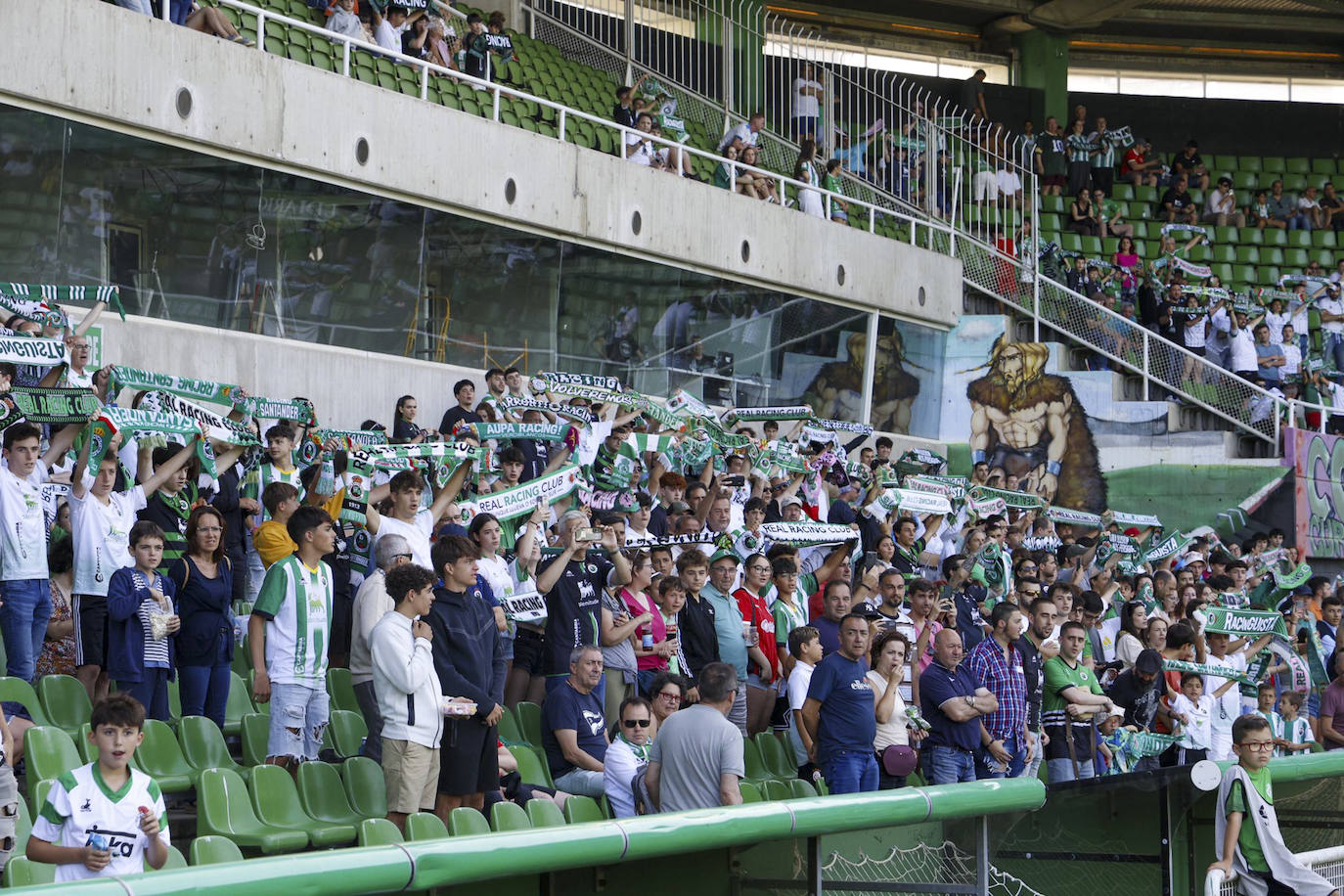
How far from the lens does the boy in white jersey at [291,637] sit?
303 inches

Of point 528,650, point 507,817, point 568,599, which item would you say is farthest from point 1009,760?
point 507,817

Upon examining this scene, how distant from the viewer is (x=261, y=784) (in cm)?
711

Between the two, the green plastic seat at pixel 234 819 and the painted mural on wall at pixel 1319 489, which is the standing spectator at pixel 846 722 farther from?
the painted mural on wall at pixel 1319 489

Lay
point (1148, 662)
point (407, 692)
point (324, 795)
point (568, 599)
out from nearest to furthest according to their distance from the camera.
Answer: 1. point (407, 692)
2. point (324, 795)
3. point (568, 599)
4. point (1148, 662)

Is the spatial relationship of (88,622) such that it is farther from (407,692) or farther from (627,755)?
(627,755)

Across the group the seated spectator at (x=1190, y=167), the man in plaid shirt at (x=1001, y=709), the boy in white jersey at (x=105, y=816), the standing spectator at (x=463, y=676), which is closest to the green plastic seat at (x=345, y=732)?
the standing spectator at (x=463, y=676)

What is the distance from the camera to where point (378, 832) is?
18.7 ft

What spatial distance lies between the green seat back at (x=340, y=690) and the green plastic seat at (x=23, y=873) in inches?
137

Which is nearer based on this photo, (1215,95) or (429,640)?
(429,640)

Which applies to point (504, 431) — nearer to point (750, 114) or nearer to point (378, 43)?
point (378, 43)

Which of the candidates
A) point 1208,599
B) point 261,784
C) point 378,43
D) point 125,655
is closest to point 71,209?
point 378,43

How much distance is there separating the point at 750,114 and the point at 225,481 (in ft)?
45.1

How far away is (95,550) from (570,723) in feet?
7.73

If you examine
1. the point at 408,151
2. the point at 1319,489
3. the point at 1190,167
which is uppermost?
the point at 1190,167
